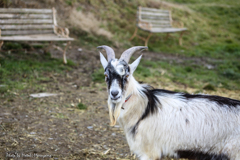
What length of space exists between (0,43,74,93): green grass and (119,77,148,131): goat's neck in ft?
11.5

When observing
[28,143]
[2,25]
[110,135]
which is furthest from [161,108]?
[2,25]

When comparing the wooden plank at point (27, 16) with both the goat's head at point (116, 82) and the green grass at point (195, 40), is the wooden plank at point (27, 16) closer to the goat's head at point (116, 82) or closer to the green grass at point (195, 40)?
the green grass at point (195, 40)

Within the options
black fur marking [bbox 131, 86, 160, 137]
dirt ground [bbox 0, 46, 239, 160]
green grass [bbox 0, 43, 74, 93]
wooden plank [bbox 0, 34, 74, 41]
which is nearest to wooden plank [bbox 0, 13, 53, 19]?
wooden plank [bbox 0, 34, 74, 41]

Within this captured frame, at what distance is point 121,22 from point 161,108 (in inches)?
375

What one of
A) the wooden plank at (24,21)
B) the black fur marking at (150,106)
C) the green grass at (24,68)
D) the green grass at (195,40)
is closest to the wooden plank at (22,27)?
the wooden plank at (24,21)

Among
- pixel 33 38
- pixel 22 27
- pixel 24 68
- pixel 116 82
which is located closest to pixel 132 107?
pixel 116 82

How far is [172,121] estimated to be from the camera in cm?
300

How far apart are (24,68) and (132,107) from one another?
4.45m

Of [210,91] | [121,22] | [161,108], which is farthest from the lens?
[121,22]

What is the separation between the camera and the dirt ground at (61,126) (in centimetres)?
367

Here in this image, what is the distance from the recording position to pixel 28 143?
12.4 feet

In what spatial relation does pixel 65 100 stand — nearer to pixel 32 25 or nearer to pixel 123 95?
pixel 123 95

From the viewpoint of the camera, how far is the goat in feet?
9.27

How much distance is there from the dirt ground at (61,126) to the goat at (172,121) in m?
0.91
